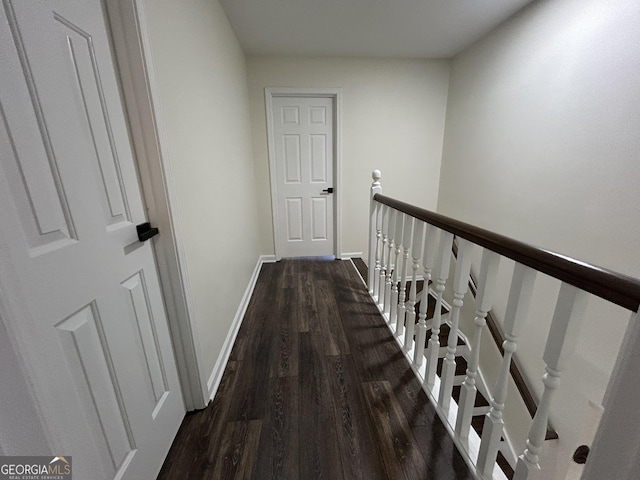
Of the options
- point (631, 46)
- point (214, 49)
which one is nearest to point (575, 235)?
point (631, 46)

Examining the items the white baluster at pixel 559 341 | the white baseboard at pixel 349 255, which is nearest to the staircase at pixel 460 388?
the white baseboard at pixel 349 255

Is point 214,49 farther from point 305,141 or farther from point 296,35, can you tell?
point 305,141

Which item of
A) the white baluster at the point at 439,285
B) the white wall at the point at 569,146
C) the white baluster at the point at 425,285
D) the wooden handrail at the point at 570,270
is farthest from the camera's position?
the white wall at the point at 569,146

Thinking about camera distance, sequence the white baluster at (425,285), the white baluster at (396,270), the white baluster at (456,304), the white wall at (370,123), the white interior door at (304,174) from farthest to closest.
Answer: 1. the white interior door at (304,174)
2. the white wall at (370,123)
3. the white baluster at (396,270)
4. the white baluster at (425,285)
5. the white baluster at (456,304)

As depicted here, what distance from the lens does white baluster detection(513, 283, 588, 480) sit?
583mm

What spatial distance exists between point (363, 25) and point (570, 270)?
98.1 inches

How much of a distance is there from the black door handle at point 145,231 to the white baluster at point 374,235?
159cm

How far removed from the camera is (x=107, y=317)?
74cm

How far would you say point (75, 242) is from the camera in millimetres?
637

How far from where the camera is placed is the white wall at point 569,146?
1449mm

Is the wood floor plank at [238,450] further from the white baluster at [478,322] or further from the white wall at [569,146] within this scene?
the white wall at [569,146]

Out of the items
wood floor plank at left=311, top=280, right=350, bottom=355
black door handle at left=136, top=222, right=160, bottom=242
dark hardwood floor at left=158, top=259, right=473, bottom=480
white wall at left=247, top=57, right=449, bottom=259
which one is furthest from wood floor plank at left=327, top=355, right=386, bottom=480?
white wall at left=247, top=57, right=449, bottom=259

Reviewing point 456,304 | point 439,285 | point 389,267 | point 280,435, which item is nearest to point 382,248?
point 389,267

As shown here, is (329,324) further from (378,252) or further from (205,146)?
(205,146)
